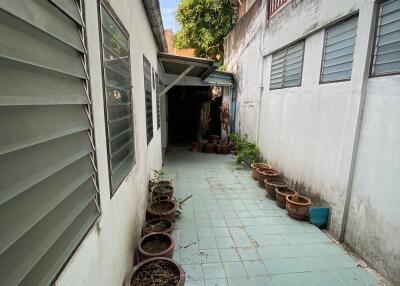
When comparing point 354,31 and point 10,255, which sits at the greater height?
point 354,31

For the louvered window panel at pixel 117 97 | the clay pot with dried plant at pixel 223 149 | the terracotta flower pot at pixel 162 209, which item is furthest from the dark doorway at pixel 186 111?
the louvered window panel at pixel 117 97

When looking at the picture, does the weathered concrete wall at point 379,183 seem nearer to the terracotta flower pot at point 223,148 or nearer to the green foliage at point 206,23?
the terracotta flower pot at point 223,148

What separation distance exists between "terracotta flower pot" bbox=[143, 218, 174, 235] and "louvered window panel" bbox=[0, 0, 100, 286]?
1924mm

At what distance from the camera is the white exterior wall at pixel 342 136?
7.56 ft

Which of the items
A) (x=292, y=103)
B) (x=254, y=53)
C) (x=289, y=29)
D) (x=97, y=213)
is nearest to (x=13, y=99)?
(x=97, y=213)

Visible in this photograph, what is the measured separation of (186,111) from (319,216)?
8871 mm

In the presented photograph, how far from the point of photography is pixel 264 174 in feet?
15.6

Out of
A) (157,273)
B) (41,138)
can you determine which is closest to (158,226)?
(157,273)

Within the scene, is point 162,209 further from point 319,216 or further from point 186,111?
point 186,111

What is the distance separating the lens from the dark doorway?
35.4 ft

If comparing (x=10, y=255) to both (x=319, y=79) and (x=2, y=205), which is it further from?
(x=319, y=79)

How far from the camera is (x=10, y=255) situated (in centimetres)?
61

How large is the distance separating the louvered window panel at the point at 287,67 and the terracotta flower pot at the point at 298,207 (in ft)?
6.61

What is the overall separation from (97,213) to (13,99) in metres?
0.84
